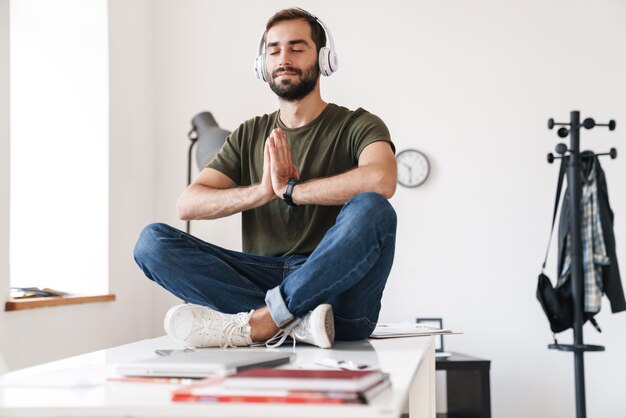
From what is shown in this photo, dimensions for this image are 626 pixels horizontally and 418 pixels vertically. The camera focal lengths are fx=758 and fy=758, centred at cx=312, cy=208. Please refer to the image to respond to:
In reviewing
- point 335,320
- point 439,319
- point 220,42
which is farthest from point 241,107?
point 335,320

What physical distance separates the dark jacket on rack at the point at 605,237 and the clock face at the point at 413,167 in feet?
3.07

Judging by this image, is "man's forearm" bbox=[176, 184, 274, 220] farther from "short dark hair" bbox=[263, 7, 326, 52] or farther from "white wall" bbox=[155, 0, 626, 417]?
"white wall" bbox=[155, 0, 626, 417]

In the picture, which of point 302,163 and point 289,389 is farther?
point 302,163

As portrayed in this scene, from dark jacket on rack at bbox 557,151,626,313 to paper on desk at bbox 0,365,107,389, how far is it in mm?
2620

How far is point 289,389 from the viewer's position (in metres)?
0.94

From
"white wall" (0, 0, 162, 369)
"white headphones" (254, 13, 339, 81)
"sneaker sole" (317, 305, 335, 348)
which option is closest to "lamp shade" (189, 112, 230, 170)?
A: "white wall" (0, 0, 162, 369)

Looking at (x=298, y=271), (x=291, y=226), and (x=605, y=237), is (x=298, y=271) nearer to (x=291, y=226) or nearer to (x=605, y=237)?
(x=291, y=226)

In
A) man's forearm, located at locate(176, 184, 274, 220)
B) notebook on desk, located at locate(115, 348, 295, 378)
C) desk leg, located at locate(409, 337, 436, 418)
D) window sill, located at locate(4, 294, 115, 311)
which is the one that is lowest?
desk leg, located at locate(409, 337, 436, 418)

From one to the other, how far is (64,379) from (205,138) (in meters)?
2.77

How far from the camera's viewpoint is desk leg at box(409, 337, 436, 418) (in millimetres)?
1735

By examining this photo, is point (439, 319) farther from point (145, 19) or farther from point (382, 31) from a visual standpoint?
point (145, 19)

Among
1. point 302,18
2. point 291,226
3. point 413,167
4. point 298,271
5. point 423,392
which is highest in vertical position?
point 302,18

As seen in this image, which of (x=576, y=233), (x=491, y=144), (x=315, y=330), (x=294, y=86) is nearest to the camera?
(x=315, y=330)

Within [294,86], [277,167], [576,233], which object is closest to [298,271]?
[277,167]
